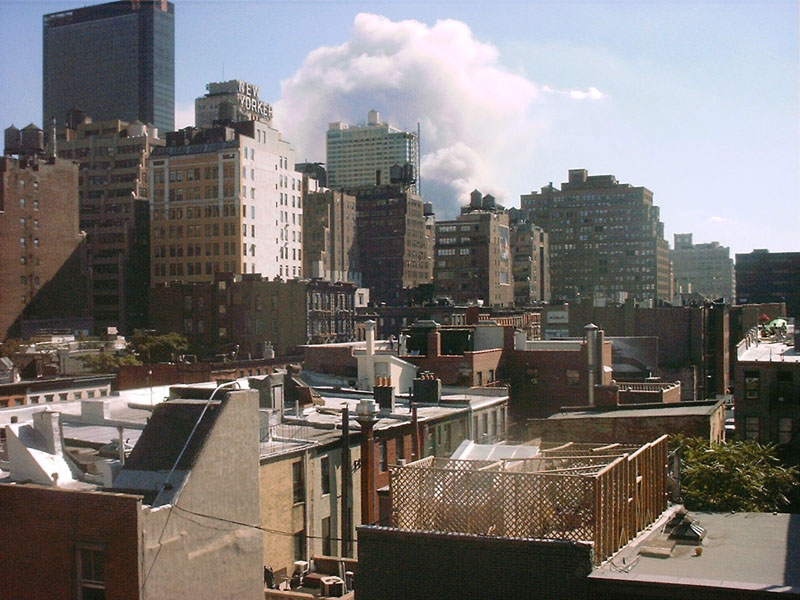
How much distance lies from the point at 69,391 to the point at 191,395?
44603mm

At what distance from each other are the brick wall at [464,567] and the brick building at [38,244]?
115752 millimetres

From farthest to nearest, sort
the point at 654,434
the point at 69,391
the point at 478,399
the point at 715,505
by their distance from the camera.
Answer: the point at 69,391, the point at 478,399, the point at 654,434, the point at 715,505

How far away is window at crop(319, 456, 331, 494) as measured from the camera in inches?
1496

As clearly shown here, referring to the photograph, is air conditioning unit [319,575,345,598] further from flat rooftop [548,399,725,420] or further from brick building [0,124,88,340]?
brick building [0,124,88,340]

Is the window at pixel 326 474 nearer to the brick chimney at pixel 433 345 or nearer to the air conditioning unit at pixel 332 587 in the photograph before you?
the air conditioning unit at pixel 332 587

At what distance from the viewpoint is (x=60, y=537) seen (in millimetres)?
22203

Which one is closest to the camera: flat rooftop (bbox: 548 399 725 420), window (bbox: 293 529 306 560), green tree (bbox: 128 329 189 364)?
window (bbox: 293 529 306 560)

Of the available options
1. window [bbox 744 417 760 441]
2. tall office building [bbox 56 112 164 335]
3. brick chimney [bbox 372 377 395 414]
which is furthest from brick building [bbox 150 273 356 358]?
window [bbox 744 417 760 441]

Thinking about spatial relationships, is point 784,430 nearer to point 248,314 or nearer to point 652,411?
point 652,411

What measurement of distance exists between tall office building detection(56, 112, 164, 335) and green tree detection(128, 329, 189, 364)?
31.7 metres

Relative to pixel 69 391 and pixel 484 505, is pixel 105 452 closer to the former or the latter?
pixel 484 505

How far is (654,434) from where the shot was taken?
142 ft

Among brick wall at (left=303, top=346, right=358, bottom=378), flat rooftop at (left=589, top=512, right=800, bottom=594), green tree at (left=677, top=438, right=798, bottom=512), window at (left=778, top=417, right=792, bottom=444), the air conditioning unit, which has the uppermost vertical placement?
brick wall at (left=303, top=346, right=358, bottom=378)

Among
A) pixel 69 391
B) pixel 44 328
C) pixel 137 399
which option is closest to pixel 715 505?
pixel 137 399
